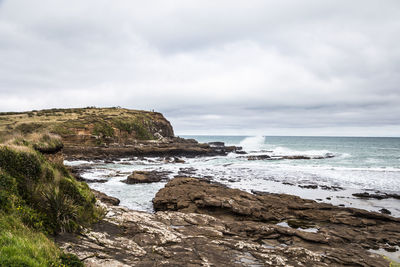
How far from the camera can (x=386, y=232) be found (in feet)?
39.7

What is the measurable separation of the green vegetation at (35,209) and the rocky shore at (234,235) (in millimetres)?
638

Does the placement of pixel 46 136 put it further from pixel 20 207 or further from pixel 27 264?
pixel 27 264

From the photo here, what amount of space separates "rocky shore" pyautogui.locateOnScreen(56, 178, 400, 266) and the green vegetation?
64cm

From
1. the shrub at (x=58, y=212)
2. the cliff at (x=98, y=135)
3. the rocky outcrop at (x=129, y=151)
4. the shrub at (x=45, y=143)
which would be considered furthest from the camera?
the cliff at (x=98, y=135)

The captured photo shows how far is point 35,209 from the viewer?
23.1 feet

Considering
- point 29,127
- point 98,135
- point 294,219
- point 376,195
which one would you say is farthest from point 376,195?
point 29,127

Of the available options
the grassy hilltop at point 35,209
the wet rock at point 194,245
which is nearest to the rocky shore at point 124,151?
the grassy hilltop at point 35,209

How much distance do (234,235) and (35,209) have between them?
7.60m

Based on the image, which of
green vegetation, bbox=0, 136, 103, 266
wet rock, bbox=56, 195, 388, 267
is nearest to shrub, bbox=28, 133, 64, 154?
green vegetation, bbox=0, 136, 103, 266

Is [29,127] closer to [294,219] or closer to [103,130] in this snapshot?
[103,130]

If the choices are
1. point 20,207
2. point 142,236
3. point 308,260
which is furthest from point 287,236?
point 20,207

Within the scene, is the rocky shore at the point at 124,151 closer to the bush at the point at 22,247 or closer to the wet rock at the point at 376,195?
the wet rock at the point at 376,195

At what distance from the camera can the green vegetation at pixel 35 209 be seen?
4750 millimetres

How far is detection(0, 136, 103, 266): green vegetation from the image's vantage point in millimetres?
4750
